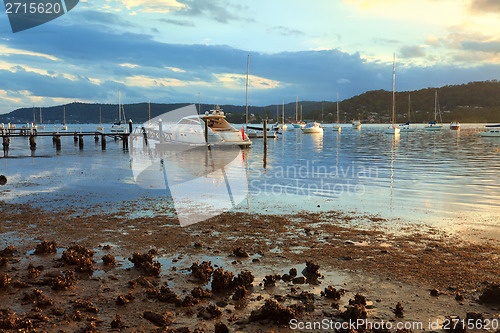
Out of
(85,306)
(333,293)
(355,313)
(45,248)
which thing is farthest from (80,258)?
(355,313)

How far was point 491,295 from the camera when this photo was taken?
525cm

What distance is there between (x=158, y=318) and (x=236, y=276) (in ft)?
5.58

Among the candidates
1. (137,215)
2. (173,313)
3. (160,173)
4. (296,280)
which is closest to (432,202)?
(296,280)

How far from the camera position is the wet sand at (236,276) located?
493 centimetres

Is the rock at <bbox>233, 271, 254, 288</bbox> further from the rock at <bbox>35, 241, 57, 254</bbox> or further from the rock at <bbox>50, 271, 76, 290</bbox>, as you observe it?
the rock at <bbox>35, 241, 57, 254</bbox>

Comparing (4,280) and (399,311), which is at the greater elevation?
(4,280)

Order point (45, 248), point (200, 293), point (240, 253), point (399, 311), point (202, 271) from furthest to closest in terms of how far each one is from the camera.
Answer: point (45, 248), point (240, 253), point (202, 271), point (200, 293), point (399, 311)

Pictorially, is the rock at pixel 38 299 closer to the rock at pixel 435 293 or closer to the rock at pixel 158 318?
the rock at pixel 158 318

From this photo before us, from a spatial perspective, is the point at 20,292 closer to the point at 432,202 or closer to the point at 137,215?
the point at 137,215

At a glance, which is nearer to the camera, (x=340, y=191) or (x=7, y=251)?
(x=7, y=251)

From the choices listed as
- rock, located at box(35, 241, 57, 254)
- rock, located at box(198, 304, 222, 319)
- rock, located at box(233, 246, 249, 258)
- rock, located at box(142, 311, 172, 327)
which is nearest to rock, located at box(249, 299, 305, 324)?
rock, located at box(198, 304, 222, 319)

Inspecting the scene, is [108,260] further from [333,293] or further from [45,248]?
[333,293]

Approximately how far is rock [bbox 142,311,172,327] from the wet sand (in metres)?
0.02

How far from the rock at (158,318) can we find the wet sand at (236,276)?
0.02 metres
